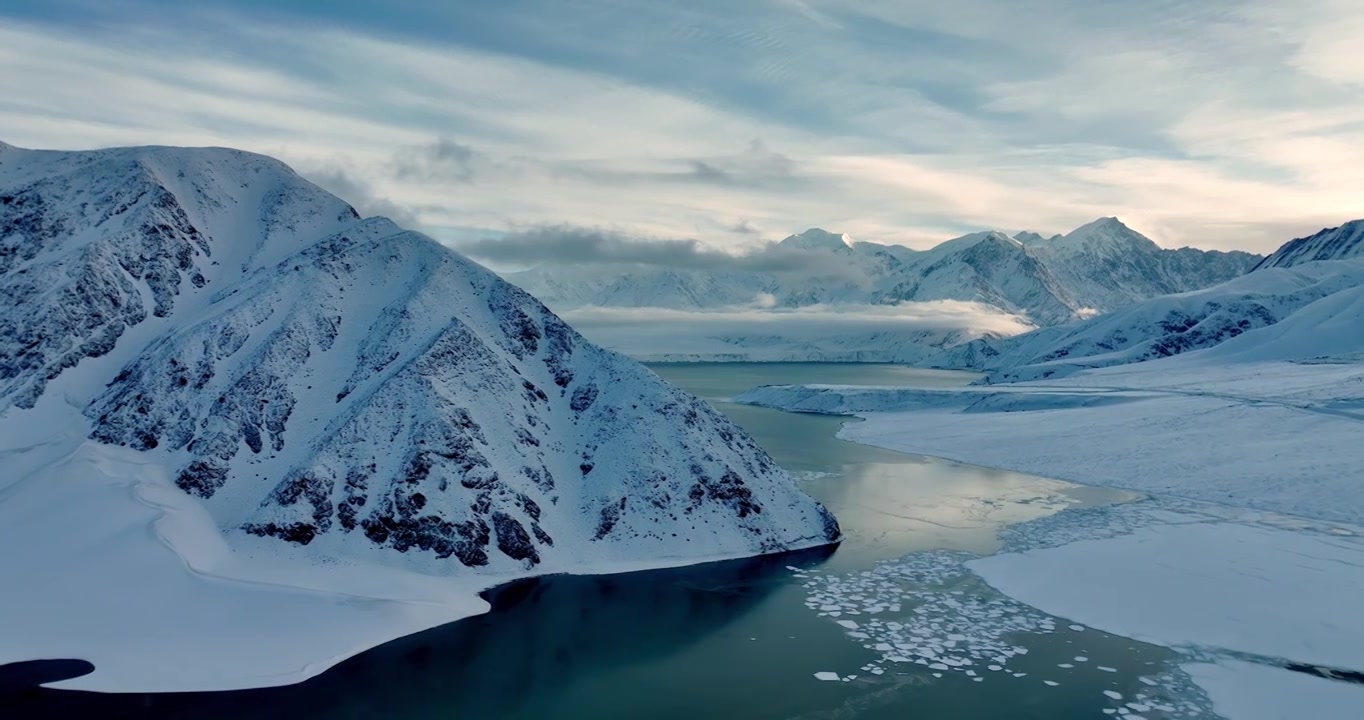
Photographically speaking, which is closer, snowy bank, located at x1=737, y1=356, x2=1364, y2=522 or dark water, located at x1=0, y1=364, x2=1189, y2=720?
dark water, located at x1=0, y1=364, x2=1189, y2=720

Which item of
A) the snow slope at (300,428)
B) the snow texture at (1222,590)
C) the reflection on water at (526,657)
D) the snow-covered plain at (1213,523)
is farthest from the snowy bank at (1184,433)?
the reflection on water at (526,657)

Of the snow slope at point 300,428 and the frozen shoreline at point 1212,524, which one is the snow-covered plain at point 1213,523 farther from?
the snow slope at point 300,428

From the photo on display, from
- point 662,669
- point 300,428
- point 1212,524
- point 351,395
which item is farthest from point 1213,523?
point 300,428

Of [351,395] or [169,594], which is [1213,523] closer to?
[351,395]

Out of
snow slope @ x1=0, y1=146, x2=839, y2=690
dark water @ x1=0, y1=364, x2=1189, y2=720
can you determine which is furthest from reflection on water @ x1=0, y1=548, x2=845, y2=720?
snow slope @ x1=0, y1=146, x2=839, y2=690

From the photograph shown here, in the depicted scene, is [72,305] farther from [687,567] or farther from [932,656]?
[932,656]

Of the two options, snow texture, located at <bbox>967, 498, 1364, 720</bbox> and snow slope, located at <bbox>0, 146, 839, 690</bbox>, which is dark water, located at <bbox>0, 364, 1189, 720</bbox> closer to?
snow slope, located at <bbox>0, 146, 839, 690</bbox>

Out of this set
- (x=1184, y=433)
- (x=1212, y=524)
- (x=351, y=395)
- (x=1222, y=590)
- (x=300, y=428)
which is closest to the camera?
(x=1222, y=590)
